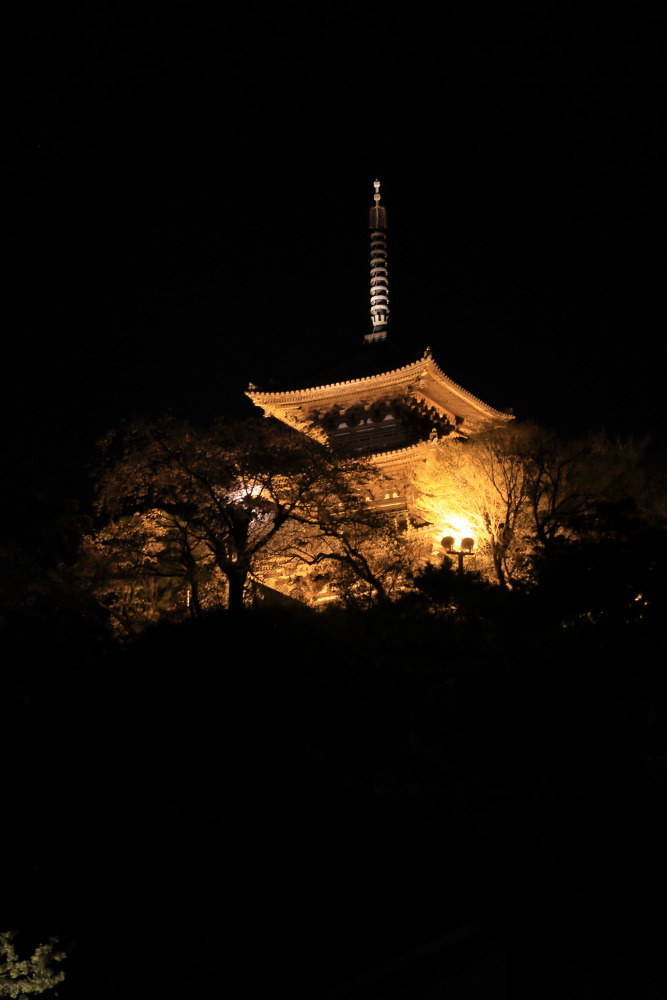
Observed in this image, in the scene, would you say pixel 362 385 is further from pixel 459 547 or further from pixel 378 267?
pixel 378 267

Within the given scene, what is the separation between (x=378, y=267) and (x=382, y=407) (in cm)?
1246

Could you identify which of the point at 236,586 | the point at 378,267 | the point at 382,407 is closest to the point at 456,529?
the point at 382,407

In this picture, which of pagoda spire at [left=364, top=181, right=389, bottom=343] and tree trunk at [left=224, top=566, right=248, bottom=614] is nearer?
tree trunk at [left=224, top=566, right=248, bottom=614]

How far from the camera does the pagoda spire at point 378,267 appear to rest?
125 feet

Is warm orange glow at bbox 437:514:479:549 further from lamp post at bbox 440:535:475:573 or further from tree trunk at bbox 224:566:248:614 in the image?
tree trunk at bbox 224:566:248:614

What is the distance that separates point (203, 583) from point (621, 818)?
1030 centimetres

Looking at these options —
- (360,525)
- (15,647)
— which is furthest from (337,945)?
(360,525)

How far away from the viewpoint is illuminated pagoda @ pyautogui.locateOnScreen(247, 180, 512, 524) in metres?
27.5

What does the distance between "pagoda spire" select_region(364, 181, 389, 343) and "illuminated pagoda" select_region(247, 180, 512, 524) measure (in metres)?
4.66

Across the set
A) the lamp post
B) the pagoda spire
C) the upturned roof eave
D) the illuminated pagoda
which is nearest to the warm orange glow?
the lamp post

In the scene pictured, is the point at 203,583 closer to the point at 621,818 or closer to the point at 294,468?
the point at 294,468

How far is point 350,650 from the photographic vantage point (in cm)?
1513

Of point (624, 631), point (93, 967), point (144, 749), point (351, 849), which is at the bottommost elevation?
point (93, 967)

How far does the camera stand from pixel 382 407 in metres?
29.6
